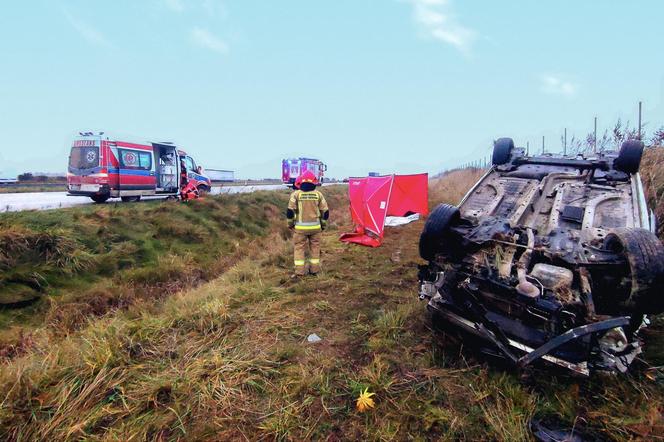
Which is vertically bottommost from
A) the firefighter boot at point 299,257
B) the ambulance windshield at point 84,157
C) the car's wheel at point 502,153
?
the firefighter boot at point 299,257

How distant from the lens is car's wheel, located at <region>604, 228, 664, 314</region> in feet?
7.49

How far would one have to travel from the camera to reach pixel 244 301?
4566 millimetres

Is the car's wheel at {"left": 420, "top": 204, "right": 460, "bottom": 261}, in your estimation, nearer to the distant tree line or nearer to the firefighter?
the firefighter

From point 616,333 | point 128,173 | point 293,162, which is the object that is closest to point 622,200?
point 616,333

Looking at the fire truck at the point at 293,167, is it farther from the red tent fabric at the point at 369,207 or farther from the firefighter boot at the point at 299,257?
the firefighter boot at the point at 299,257

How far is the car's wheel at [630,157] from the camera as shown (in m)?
3.48

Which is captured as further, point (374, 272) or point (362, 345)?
point (374, 272)

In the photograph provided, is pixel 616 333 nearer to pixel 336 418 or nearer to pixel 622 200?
pixel 622 200

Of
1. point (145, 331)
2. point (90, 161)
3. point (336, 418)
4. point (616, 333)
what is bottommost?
point (336, 418)

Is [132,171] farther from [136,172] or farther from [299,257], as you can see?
[299,257]

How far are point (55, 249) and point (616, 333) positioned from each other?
823cm

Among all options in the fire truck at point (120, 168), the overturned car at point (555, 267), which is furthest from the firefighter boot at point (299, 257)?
the fire truck at point (120, 168)

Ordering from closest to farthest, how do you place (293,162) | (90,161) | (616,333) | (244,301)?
(616,333)
(244,301)
(90,161)
(293,162)

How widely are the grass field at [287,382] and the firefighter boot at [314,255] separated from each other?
1.16 m
